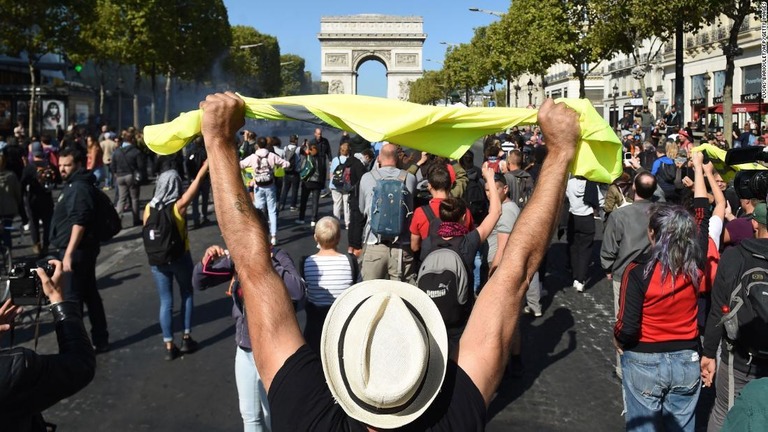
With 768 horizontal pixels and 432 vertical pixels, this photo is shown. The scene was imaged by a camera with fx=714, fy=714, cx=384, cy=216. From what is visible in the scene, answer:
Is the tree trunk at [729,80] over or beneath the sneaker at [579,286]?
over

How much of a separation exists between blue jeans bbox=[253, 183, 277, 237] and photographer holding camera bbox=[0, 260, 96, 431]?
28.5 ft

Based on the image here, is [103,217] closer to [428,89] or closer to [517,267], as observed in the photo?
[517,267]

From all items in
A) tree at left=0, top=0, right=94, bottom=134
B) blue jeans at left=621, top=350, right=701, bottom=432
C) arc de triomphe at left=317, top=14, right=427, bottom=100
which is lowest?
blue jeans at left=621, top=350, right=701, bottom=432

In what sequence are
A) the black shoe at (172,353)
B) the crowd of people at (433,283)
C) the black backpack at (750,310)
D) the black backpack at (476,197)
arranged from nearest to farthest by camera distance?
the crowd of people at (433,283), the black backpack at (750,310), the black shoe at (172,353), the black backpack at (476,197)

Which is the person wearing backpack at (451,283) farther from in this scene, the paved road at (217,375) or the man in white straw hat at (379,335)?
the man in white straw hat at (379,335)

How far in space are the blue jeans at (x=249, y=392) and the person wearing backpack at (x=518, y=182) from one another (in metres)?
4.78

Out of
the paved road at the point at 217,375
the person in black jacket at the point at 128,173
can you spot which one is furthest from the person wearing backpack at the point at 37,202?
the paved road at the point at 217,375

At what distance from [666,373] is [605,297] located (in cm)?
496

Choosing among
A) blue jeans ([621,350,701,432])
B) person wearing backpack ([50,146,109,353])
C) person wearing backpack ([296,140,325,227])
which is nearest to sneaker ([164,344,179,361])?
person wearing backpack ([50,146,109,353])

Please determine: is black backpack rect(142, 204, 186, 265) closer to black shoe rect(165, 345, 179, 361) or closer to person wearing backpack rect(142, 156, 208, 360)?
person wearing backpack rect(142, 156, 208, 360)

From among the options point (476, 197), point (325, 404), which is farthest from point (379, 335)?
point (476, 197)

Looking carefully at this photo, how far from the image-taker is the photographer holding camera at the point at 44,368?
2.44 meters

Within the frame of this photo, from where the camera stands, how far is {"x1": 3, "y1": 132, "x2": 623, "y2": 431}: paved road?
16.6 ft

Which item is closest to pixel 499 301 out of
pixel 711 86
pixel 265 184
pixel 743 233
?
pixel 743 233
